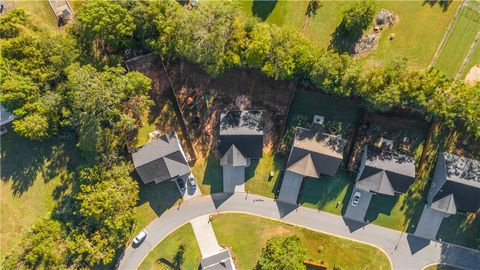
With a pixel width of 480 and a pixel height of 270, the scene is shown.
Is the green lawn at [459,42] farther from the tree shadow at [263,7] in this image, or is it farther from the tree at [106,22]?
the tree at [106,22]

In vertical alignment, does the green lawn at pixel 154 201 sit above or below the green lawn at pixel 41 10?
below

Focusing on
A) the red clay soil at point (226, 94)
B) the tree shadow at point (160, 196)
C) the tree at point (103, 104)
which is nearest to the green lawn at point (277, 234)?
the tree shadow at point (160, 196)

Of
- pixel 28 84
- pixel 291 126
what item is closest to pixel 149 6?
pixel 28 84

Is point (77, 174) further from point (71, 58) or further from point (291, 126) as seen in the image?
point (291, 126)

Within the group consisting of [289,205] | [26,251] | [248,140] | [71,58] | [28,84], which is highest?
[71,58]

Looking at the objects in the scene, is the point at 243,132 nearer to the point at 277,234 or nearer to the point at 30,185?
the point at 277,234

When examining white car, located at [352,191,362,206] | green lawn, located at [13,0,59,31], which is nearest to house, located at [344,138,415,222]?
white car, located at [352,191,362,206]

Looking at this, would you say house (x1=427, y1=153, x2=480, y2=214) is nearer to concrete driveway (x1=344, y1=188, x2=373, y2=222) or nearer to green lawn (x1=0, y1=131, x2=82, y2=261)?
concrete driveway (x1=344, y1=188, x2=373, y2=222)
